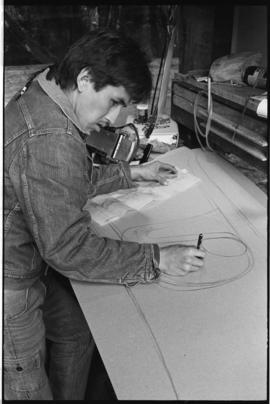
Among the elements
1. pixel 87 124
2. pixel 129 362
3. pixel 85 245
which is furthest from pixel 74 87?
pixel 129 362

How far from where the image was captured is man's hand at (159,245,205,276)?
1039 mm

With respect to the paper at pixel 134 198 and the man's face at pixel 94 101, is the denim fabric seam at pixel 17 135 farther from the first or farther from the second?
the paper at pixel 134 198

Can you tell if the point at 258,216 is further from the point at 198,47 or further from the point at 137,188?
the point at 198,47

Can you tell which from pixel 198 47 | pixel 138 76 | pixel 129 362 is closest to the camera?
pixel 129 362

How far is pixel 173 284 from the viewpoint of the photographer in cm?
103

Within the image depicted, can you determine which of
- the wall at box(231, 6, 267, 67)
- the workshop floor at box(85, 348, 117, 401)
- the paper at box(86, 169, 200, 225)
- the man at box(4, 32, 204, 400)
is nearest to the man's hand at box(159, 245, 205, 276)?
the man at box(4, 32, 204, 400)

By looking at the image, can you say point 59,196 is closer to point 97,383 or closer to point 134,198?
point 134,198

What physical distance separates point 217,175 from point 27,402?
105 centimetres

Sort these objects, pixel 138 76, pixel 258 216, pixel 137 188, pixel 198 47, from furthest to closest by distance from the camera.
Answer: pixel 198 47
pixel 137 188
pixel 258 216
pixel 138 76

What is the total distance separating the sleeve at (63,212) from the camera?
88 centimetres

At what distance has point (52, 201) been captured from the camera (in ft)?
2.90

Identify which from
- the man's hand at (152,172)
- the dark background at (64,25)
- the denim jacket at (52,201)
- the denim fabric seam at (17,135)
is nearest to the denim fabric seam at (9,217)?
the denim jacket at (52,201)

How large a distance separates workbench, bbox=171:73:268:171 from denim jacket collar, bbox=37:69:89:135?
74 cm

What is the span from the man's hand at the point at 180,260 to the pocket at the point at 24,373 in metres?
0.41
